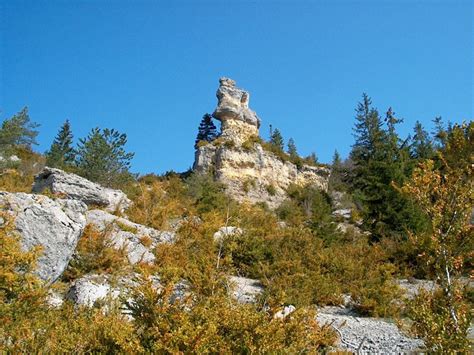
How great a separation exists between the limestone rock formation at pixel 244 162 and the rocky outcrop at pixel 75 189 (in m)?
15.1

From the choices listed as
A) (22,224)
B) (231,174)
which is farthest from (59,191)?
Answer: (231,174)

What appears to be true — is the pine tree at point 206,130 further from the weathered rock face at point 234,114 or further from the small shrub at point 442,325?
the small shrub at point 442,325

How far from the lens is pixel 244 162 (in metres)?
33.9

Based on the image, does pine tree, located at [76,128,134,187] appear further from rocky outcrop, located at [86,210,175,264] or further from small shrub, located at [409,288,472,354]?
small shrub, located at [409,288,472,354]

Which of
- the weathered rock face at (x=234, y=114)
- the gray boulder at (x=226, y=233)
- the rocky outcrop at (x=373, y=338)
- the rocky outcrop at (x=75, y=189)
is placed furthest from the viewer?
the weathered rock face at (x=234, y=114)

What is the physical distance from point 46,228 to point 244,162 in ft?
82.3

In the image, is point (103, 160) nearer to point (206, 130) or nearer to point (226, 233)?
point (226, 233)

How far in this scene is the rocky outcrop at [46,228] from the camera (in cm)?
902

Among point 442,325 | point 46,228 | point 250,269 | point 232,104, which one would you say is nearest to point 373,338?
point 442,325

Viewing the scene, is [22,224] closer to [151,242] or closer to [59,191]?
[151,242]

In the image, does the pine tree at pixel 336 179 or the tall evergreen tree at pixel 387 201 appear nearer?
the tall evergreen tree at pixel 387 201

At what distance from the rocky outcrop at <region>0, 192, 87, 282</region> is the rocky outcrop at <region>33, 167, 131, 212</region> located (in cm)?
589

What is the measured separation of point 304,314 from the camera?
16.5 feet

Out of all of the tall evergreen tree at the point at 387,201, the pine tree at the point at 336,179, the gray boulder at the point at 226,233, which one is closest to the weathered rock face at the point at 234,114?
the pine tree at the point at 336,179
